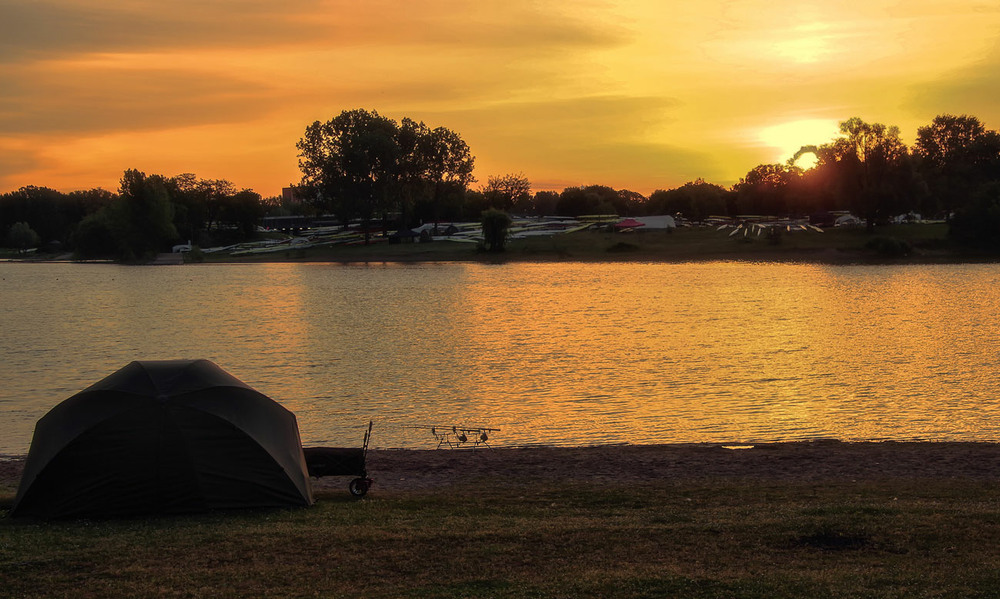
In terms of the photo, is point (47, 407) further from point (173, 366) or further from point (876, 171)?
point (876, 171)

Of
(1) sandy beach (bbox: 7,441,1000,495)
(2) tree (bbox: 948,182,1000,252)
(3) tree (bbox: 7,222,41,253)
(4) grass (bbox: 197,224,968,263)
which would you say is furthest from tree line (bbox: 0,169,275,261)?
(1) sandy beach (bbox: 7,441,1000,495)

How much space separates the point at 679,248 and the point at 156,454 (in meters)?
121

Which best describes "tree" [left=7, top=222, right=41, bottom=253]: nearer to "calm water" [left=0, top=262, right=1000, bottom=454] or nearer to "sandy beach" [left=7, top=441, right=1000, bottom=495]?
"calm water" [left=0, top=262, right=1000, bottom=454]

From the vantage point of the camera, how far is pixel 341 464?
1580 cm

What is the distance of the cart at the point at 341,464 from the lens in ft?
51.8

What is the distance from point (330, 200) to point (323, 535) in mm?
164464

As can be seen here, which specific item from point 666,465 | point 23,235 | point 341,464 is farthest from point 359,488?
point 23,235

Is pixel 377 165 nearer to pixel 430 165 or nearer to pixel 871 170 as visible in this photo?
pixel 430 165

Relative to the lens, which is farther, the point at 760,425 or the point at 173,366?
the point at 760,425

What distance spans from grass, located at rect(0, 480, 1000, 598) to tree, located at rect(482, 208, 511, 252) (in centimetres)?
13091

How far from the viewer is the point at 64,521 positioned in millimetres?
13648

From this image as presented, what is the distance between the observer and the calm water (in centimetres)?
2569

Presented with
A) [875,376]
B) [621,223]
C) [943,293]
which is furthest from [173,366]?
[621,223]

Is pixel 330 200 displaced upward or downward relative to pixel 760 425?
upward
